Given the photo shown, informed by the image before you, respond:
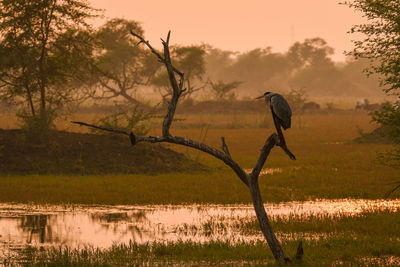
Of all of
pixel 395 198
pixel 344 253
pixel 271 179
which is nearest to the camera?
pixel 344 253

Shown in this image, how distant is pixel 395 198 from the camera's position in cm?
1948

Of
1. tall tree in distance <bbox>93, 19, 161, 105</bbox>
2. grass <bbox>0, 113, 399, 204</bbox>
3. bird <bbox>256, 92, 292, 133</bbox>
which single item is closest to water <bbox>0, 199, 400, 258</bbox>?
grass <bbox>0, 113, 399, 204</bbox>

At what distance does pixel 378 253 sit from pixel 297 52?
16161 cm

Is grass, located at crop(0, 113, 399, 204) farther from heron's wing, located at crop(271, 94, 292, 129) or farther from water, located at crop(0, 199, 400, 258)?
heron's wing, located at crop(271, 94, 292, 129)

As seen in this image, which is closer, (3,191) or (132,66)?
(3,191)

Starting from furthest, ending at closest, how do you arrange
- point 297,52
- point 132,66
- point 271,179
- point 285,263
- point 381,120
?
1. point 297,52
2. point 132,66
3. point 271,179
4. point 381,120
5. point 285,263

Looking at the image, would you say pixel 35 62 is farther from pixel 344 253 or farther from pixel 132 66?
pixel 132 66

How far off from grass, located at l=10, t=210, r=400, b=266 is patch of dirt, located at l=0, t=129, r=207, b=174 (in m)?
12.9

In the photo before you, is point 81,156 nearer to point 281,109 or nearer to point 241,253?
point 241,253

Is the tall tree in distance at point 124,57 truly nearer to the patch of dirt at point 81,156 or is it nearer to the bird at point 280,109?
the patch of dirt at point 81,156

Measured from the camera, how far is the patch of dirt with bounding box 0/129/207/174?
25375mm

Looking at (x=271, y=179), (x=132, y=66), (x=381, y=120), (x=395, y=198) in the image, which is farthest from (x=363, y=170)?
(x=132, y=66)

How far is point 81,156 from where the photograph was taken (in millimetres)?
26188

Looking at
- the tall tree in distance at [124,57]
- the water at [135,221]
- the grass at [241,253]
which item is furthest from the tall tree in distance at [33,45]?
the tall tree in distance at [124,57]
